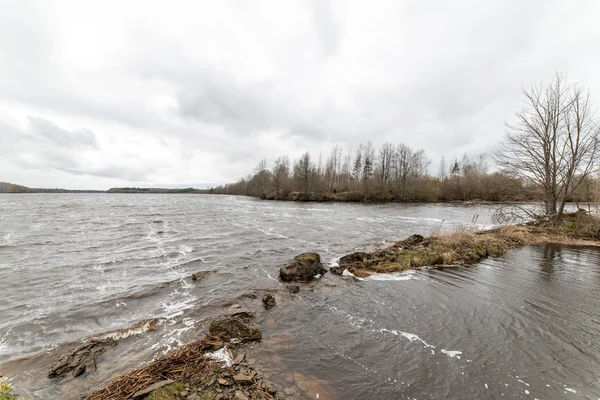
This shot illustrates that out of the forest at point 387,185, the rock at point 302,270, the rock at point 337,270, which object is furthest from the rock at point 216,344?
the forest at point 387,185

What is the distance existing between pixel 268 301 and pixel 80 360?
4489 mm

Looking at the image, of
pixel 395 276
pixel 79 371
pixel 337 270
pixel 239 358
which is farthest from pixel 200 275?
pixel 395 276

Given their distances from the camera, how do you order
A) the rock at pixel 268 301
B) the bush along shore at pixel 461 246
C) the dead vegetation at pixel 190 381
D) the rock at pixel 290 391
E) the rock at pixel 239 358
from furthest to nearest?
1. the bush along shore at pixel 461 246
2. the rock at pixel 268 301
3. the rock at pixel 239 358
4. the rock at pixel 290 391
5. the dead vegetation at pixel 190 381

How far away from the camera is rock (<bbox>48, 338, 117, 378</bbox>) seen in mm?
4854

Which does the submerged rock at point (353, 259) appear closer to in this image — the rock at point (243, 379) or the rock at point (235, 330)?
the rock at point (235, 330)

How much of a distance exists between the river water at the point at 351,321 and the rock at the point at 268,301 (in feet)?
1.06

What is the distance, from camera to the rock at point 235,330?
5.65 meters

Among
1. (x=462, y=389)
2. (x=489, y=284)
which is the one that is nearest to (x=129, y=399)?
(x=462, y=389)

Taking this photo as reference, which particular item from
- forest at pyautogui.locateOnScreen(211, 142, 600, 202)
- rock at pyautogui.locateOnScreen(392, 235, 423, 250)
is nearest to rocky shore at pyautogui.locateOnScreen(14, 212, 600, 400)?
rock at pyautogui.locateOnScreen(392, 235, 423, 250)

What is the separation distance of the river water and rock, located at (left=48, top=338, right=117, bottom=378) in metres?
0.23

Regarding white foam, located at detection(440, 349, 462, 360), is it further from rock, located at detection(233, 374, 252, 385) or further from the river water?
rock, located at detection(233, 374, 252, 385)

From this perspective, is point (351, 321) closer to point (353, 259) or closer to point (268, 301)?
point (268, 301)

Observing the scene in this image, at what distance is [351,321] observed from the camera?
646 centimetres

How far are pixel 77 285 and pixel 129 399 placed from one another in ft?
29.0
